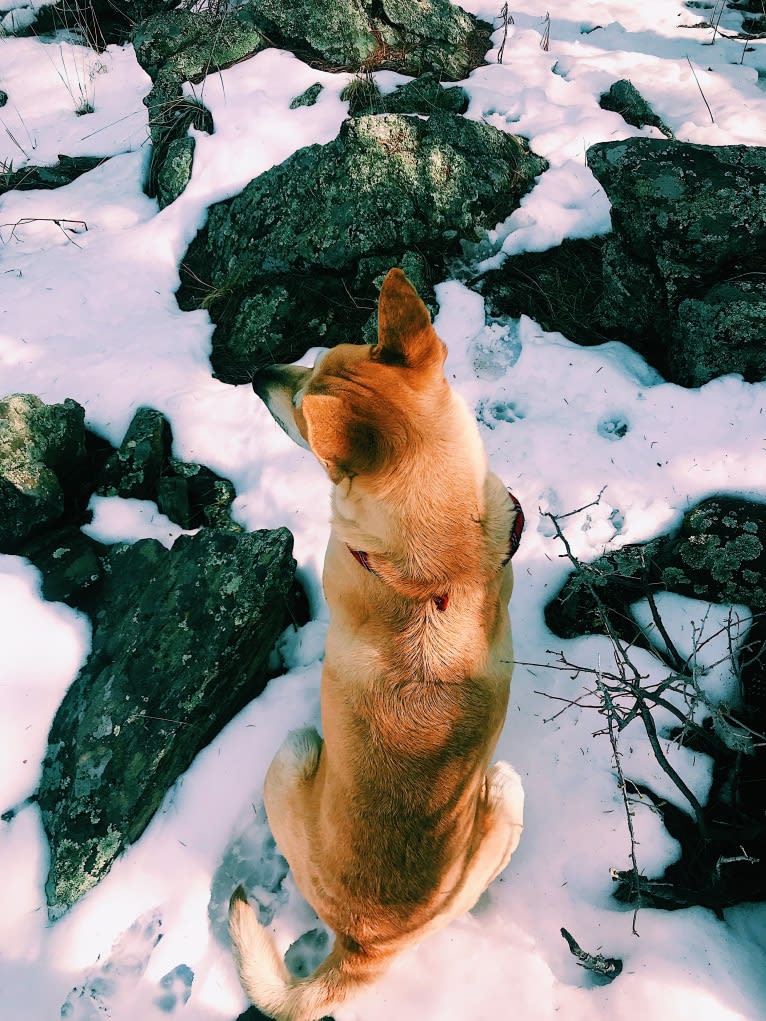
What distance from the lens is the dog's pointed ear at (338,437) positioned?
1.73 metres

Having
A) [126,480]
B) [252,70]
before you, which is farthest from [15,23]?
[126,480]

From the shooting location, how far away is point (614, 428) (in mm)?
3549

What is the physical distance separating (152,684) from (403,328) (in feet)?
6.83

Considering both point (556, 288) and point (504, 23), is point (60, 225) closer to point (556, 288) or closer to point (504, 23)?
point (556, 288)

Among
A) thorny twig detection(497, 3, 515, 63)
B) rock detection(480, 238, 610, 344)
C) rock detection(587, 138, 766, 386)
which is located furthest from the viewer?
thorny twig detection(497, 3, 515, 63)

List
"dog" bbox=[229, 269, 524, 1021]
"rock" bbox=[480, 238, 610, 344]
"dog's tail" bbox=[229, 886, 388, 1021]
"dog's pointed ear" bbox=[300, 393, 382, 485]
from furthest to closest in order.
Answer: "rock" bbox=[480, 238, 610, 344]
"dog's tail" bbox=[229, 886, 388, 1021]
"dog" bbox=[229, 269, 524, 1021]
"dog's pointed ear" bbox=[300, 393, 382, 485]

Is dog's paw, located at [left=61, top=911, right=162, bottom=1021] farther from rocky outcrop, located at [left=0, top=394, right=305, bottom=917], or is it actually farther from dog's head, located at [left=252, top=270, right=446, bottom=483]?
dog's head, located at [left=252, top=270, right=446, bottom=483]

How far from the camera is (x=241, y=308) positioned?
177 inches

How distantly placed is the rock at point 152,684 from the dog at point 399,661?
87 centimetres

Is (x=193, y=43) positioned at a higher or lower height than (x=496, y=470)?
higher

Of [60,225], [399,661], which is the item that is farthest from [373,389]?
[60,225]

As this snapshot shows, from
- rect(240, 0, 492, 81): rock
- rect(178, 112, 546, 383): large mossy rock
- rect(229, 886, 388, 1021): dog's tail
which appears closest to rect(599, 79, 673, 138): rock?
rect(178, 112, 546, 383): large mossy rock

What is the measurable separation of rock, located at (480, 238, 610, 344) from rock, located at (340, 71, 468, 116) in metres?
1.75

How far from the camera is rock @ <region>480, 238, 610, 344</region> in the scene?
13.2 ft
